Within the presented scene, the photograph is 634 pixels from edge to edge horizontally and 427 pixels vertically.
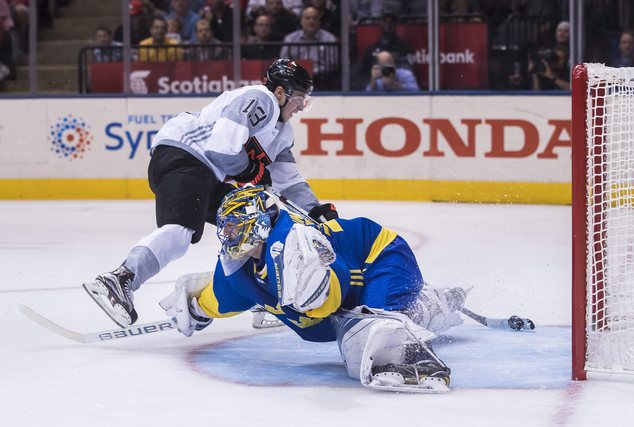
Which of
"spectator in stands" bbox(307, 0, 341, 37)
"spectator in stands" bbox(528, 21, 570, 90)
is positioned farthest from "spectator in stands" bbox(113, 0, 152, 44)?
"spectator in stands" bbox(528, 21, 570, 90)

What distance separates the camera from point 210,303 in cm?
365

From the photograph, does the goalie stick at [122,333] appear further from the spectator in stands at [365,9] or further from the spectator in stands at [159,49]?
the spectator in stands at [159,49]

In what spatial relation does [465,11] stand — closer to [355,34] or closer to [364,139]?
[355,34]

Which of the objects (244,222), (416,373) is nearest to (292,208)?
(244,222)

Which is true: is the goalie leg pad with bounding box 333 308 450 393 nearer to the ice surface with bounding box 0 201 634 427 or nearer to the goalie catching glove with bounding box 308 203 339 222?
the ice surface with bounding box 0 201 634 427

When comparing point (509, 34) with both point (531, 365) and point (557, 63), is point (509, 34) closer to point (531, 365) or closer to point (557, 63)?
point (557, 63)

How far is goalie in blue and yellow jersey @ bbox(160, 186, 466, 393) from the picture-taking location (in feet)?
10.2

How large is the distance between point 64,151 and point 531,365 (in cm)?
595

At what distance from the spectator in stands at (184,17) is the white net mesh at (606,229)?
5.55 metres

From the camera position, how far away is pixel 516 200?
8.26m

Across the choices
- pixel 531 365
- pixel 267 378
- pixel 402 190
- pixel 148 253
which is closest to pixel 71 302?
pixel 148 253

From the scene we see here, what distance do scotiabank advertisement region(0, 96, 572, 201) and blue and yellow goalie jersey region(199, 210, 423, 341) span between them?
4.85 m

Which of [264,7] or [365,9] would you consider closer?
[365,9]

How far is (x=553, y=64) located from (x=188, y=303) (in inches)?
200
